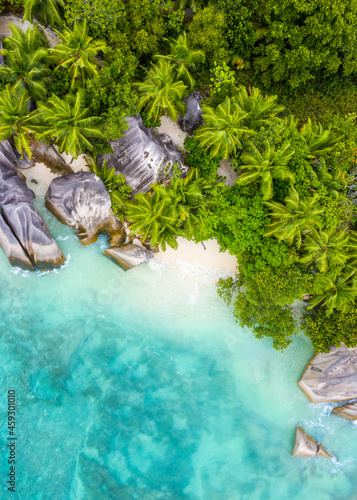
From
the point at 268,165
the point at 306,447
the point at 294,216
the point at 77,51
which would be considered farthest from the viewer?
the point at 306,447

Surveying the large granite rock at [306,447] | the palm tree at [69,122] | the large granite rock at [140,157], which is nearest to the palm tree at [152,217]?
the large granite rock at [140,157]

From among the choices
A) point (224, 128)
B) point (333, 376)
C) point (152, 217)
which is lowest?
point (333, 376)

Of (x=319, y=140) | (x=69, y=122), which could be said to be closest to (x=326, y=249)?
(x=319, y=140)

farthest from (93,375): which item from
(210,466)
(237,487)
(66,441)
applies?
(237,487)

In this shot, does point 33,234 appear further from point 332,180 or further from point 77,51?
point 332,180

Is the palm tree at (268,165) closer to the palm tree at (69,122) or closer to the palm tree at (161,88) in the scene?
the palm tree at (161,88)

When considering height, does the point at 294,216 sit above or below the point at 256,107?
below

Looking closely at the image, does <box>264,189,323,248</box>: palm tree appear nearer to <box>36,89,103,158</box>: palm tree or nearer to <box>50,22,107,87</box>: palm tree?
<box>36,89,103,158</box>: palm tree
